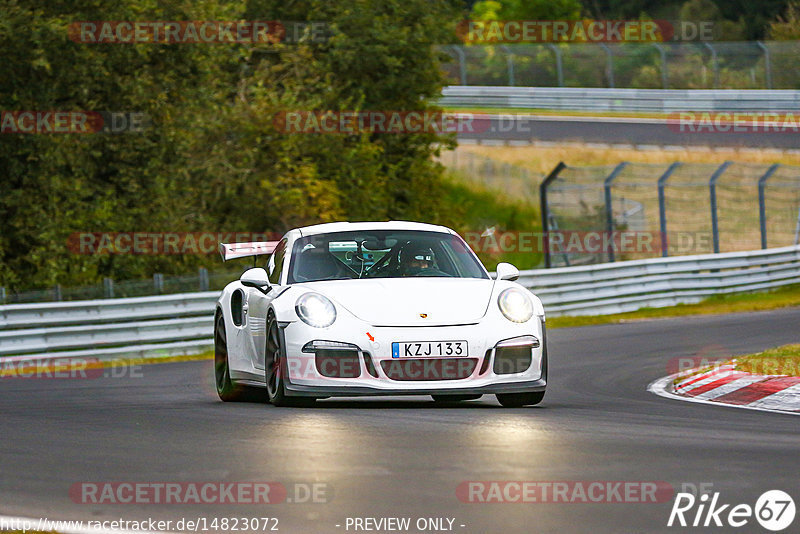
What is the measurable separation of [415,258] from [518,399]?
1300 millimetres

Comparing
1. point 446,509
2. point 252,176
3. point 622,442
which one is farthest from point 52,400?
point 252,176

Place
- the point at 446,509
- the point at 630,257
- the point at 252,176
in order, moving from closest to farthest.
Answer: the point at 446,509 → the point at 252,176 → the point at 630,257

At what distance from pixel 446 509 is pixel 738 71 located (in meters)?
41.9

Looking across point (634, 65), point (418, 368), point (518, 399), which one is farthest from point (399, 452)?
point (634, 65)

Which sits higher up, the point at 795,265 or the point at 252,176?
the point at 252,176

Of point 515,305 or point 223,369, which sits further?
point 223,369

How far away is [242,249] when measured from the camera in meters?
12.1

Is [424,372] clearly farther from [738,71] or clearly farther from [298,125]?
[738,71]

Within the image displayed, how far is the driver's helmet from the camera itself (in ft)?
35.6

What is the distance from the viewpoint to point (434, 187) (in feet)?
117

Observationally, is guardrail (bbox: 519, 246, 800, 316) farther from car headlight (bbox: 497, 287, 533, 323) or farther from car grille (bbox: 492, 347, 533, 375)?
car grille (bbox: 492, 347, 533, 375)

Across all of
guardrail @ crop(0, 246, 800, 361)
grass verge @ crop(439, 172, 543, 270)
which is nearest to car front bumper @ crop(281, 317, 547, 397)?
guardrail @ crop(0, 246, 800, 361)

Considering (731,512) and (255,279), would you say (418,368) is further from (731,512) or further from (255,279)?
(731,512)

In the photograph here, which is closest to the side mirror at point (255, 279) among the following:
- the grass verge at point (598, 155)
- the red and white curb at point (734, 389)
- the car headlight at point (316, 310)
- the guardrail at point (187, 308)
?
the car headlight at point (316, 310)
